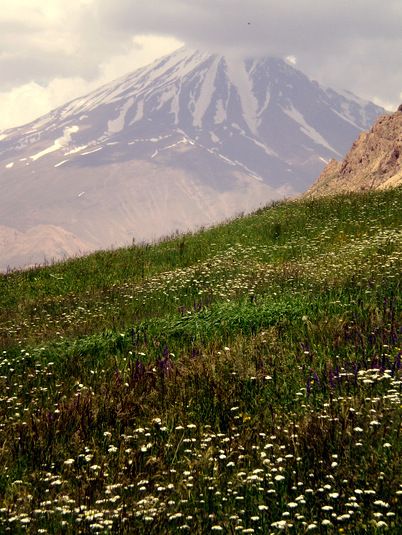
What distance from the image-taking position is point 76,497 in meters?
3.79

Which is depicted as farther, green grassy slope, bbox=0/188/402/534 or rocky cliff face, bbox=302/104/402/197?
rocky cliff face, bbox=302/104/402/197

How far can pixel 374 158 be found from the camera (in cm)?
6412

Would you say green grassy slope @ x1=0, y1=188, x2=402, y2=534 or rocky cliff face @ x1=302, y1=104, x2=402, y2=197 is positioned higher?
rocky cliff face @ x1=302, y1=104, x2=402, y2=197

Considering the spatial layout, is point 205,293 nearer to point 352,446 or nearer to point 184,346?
point 184,346

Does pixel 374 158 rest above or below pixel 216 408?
above

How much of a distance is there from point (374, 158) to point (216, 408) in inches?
2506

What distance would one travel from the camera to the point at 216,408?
17.4 feet

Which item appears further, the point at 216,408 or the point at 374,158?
the point at 374,158

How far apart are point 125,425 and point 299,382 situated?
1749mm

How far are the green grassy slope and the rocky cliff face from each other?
4658 cm

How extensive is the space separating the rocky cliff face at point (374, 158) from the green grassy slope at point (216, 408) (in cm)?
4658

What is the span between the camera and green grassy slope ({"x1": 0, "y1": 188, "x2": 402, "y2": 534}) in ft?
11.7

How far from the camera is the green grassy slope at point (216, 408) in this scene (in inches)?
141

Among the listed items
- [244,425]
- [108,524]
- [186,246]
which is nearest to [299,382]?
[244,425]
